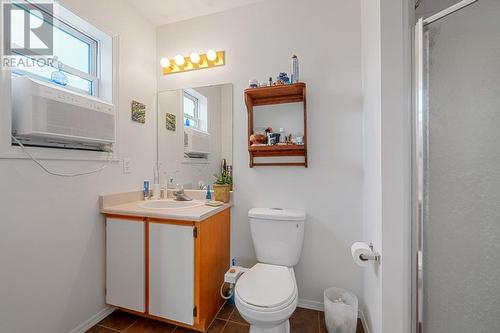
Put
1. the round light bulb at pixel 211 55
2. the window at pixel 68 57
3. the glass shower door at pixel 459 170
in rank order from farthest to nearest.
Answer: the round light bulb at pixel 211 55, the window at pixel 68 57, the glass shower door at pixel 459 170

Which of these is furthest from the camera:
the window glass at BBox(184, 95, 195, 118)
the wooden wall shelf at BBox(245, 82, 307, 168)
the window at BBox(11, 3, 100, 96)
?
the window glass at BBox(184, 95, 195, 118)

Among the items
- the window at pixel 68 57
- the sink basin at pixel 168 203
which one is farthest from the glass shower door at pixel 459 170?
the window at pixel 68 57

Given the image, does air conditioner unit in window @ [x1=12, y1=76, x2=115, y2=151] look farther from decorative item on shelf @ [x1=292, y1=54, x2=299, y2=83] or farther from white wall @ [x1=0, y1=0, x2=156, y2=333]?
decorative item on shelf @ [x1=292, y1=54, x2=299, y2=83]

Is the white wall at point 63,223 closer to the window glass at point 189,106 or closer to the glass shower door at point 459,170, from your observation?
the window glass at point 189,106

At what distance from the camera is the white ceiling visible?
1829mm

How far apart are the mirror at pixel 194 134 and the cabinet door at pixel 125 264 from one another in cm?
62

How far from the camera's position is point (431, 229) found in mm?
1049

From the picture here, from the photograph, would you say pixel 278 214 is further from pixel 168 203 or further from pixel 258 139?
pixel 168 203

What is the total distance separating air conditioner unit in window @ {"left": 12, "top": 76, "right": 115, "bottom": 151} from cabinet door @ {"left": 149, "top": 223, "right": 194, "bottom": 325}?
28.6 inches

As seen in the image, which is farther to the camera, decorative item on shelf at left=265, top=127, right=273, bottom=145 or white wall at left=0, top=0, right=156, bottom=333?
decorative item on shelf at left=265, top=127, right=273, bottom=145

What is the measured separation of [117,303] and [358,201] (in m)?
1.92

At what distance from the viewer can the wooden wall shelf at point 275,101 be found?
1.62 m

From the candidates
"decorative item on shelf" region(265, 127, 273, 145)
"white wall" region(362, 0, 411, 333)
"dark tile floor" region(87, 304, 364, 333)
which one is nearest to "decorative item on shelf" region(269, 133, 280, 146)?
"decorative item on shelf" region(265, 127, 273, 145)

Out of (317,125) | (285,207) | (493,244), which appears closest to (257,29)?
(317,125)
